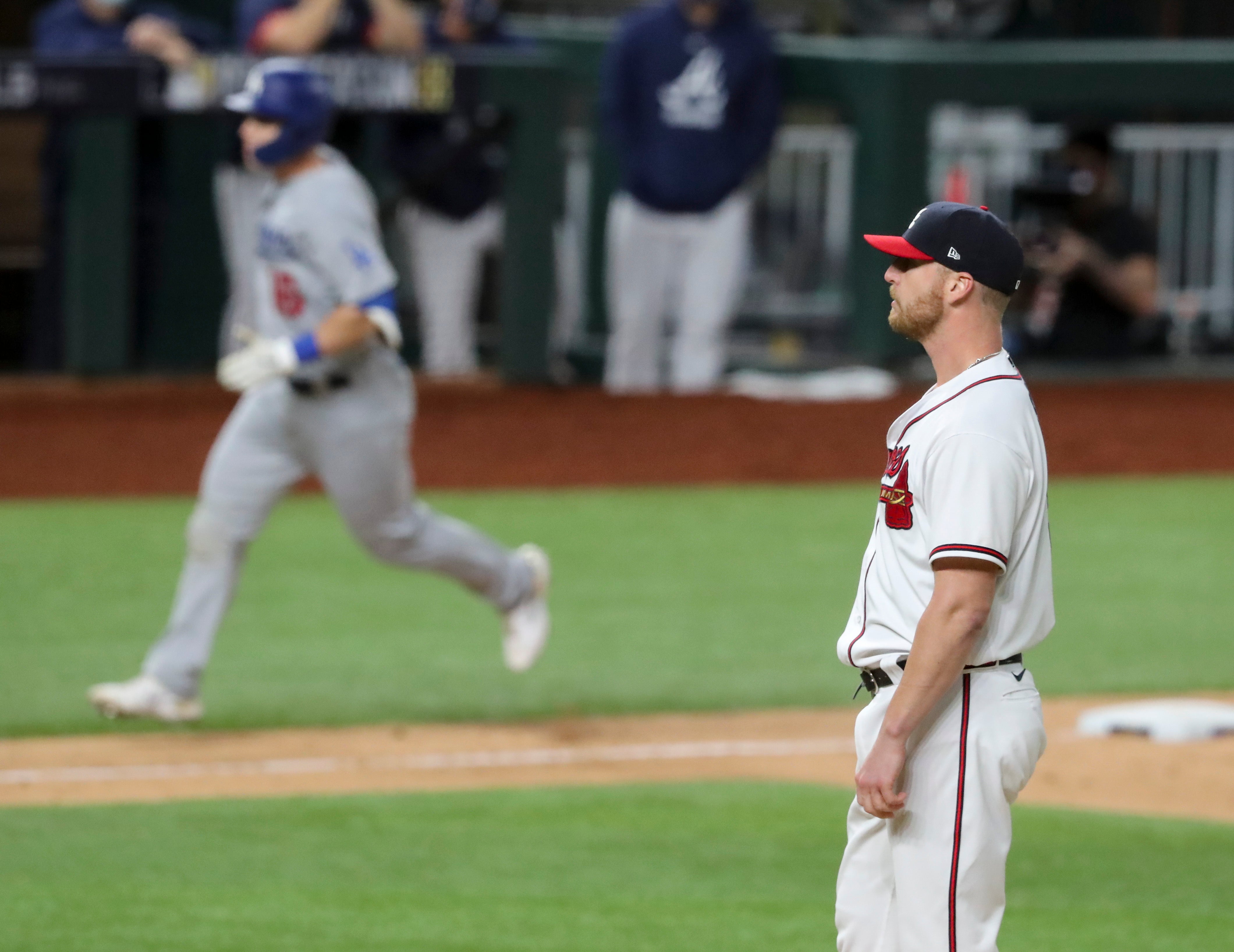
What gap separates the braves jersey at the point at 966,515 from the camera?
3209 millimetres

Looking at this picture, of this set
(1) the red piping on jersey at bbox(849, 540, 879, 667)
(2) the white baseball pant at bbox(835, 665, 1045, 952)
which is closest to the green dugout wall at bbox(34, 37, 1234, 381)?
(1) the red piping on jersey at bbox(849, 540, 879, 667)

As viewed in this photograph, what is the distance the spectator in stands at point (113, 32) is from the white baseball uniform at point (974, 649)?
9799mm

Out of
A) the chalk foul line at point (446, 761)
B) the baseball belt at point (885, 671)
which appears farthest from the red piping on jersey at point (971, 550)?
the chalk foul line at point (446, 761)

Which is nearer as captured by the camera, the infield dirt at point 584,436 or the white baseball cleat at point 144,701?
the white baseball cleat at point 144,701

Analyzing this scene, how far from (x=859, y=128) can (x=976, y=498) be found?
1049cm

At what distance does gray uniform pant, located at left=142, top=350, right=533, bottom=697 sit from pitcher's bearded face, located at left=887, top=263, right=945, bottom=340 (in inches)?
131

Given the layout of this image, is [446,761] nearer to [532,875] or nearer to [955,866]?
[532,875]

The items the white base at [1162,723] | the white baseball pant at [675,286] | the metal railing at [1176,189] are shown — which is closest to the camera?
the white base at [1162,723]

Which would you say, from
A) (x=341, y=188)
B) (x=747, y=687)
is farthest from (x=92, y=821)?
(x=747, y=687)

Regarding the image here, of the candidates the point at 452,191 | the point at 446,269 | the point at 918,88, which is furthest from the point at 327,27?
the point at 918,88

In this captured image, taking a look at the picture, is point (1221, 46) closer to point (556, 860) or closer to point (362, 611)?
point (362, 611)

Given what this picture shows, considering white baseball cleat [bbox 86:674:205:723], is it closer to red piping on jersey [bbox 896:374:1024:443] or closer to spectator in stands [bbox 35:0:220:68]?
red piping on jersey [bbox 896:374:1024:443]

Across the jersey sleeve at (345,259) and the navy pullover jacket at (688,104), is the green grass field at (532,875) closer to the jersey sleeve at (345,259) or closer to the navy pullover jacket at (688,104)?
the jersey sleeve at (345,259)

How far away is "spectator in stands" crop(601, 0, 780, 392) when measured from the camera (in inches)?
495
